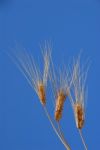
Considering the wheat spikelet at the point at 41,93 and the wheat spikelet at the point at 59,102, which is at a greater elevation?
the wheat spikelet at the point at 41,93

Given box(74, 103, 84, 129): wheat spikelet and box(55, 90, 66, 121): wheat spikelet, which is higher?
box(55, 90, 66, 121): wheat spikelet

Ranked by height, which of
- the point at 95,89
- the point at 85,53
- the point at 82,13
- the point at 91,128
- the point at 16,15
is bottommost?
the point at 91,128

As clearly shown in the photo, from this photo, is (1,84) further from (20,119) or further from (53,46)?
(53,46)

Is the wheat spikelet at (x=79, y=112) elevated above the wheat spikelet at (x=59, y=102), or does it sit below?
below

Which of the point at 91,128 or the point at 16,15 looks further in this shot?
the point at 16,15

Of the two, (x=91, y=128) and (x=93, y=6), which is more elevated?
(x=93, y=6)

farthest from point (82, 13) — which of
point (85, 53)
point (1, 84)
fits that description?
point (1, 84)

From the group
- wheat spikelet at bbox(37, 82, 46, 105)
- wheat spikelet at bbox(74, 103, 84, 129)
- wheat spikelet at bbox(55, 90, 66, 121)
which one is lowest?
wheat spikelet at bbox(74, 103, 84, 129)

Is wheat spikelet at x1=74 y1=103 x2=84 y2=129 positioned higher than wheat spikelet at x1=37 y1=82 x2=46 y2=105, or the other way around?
wheat spikelet at x1=37 y1=82 x2=46 y2=105

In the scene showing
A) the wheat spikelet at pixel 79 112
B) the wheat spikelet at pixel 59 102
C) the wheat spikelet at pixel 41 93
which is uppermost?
the wheat spikelet at pixel 41 93

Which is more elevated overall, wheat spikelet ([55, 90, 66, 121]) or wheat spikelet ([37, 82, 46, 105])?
wheat spikelet ([37, 82, 46, 105])
